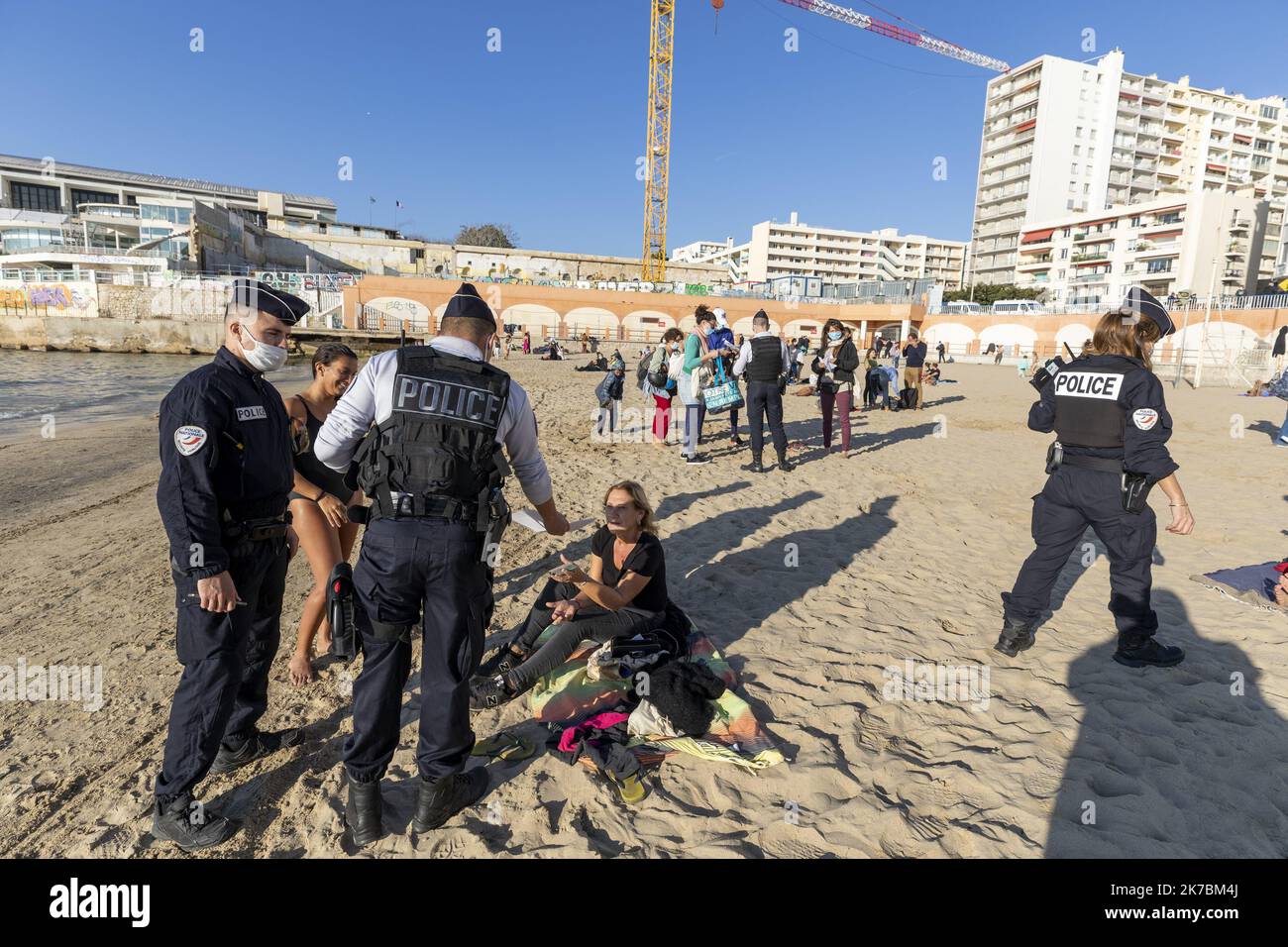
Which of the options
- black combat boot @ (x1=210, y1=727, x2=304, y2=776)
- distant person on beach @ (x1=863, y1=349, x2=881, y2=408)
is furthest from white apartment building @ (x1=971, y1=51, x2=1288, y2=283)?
black combat boot @ (x1=210, y1=727, x2=304, y2=776)

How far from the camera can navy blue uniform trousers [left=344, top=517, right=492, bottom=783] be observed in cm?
229

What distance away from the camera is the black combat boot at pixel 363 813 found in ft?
7.74

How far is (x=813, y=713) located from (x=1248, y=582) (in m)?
4.30

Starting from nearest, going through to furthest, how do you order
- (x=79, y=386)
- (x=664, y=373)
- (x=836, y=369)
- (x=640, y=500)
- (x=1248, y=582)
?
1. (x=640, y=500)
2. (x=1248, y=582)
3. (x=664, y=373)
4. (x=836, y=369)
5. (x=79, y=386)

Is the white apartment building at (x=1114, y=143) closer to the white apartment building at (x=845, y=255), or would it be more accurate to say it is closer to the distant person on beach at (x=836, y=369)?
the white apartment building at (x=845, y=255)

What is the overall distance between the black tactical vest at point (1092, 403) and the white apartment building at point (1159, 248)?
58.9 m

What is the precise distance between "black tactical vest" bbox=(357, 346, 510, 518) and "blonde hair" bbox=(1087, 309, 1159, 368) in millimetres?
3495

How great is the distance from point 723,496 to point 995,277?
88.6m

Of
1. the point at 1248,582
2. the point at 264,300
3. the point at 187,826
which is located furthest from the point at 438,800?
the point at 1248,582

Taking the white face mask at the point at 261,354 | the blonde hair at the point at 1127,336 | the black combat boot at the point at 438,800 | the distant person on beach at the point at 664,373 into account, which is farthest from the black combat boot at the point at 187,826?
the distant person on beach at the point at 664,373

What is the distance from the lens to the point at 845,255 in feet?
337

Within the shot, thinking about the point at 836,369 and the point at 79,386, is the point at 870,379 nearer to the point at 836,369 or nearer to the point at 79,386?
the point at 836,369
